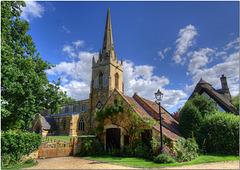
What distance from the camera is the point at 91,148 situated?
13859 mm

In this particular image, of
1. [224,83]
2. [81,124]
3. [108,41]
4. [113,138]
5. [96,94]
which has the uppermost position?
[108,41]

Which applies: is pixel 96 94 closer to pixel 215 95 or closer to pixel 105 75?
pixel 105 75

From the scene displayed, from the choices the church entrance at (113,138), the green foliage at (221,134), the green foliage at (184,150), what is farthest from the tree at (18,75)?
the green foliage at (221,134)

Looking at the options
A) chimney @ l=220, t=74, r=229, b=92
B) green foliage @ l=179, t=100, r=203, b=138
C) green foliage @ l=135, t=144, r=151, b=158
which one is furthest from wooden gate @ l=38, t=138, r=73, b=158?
chimney @ l=220, t=74, r=229, b=92

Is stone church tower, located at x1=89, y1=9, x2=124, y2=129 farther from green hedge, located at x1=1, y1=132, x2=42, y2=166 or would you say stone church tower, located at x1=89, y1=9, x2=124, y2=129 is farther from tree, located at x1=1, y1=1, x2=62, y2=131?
green hedge, located at x1=1, y1=132, x2=42, y2=166

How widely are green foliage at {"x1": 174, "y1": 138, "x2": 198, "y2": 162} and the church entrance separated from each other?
544 centimetres

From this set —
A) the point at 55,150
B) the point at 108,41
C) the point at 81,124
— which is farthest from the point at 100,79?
the point at 55,150

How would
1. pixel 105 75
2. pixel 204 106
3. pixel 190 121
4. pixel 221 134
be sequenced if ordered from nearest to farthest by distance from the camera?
pixel 221 134 < pixel 190 121 < pixel 204 106 < pixel 105 75

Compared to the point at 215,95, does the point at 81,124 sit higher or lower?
lower

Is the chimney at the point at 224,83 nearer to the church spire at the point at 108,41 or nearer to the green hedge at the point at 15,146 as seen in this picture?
the church spire at the point at 108,41

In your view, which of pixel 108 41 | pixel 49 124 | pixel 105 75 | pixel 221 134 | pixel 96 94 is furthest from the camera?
pixel 108 41

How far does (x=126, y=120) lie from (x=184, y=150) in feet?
17.7

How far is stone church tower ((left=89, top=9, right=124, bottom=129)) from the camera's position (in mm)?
39250

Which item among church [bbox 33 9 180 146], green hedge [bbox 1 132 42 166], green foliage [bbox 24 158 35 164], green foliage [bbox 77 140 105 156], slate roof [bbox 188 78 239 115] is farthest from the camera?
church [bbox 33 9 180 146]
